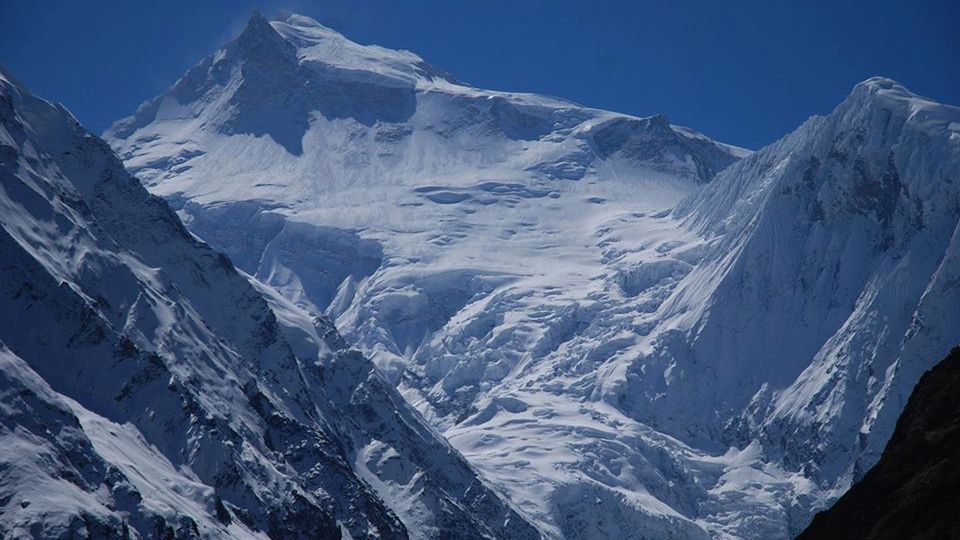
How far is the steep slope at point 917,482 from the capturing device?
76.3 metres

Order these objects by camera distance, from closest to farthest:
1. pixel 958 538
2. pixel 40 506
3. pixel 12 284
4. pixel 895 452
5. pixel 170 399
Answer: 1. pixel 958 538
2. pixel 895 452
3. pixel 40 506
4. pixel 12 284
5. pixel 170 399

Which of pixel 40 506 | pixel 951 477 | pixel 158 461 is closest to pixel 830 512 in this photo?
pixel 951 477

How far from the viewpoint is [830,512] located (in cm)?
Result: 8919

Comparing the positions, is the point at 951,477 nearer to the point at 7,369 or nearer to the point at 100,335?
the point at 7,369

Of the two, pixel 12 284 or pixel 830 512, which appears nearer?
pixel 830 512

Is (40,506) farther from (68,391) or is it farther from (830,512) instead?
(830,512)

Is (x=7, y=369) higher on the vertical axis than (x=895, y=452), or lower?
lower

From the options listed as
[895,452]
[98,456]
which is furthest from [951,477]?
[98,456]

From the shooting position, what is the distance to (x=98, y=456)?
165375 mm

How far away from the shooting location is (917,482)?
80375 millimetres

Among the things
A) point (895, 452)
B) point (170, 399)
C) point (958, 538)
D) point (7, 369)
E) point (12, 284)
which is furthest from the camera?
point (170, 399)

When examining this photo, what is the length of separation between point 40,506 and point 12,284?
130 feet

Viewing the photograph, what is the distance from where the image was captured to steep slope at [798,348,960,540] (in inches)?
3004

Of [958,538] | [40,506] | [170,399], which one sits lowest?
[40,506]
